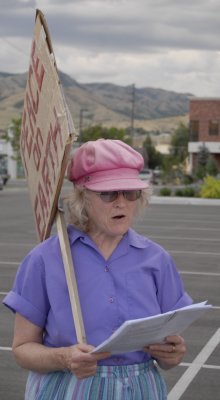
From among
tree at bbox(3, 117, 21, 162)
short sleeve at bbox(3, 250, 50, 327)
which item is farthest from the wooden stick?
tree at bbox(3, 117, 21, 162)

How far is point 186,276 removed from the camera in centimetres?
1438

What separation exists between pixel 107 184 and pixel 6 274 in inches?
432

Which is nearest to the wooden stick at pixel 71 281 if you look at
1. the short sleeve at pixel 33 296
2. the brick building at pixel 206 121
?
the short sleeve at pixel 33 296

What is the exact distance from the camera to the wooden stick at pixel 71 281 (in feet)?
10.5

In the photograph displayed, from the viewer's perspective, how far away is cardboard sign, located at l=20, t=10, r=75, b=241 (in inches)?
127

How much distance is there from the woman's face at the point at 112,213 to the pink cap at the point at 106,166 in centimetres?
5

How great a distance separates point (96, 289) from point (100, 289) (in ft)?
0.05

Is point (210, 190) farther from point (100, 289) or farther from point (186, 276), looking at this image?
point (100, 289)

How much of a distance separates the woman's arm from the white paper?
62 millimetres

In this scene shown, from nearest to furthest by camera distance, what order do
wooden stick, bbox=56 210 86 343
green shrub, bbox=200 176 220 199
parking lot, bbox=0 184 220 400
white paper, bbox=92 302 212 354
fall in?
white paper, bbox=92 302 212 354, wooden stick, bbox=56 210 86 343, parking lot, bbox=0 184 220 400, green shrub, bbox=200 176 220 199

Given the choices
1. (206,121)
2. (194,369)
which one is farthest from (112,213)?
(206,121)

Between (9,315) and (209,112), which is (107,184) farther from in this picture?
(209,112)

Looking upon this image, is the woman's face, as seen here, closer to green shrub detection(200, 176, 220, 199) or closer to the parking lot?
the parking lot

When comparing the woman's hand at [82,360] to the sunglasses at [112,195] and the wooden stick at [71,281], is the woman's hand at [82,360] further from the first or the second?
the sunglasses at [112,195]
